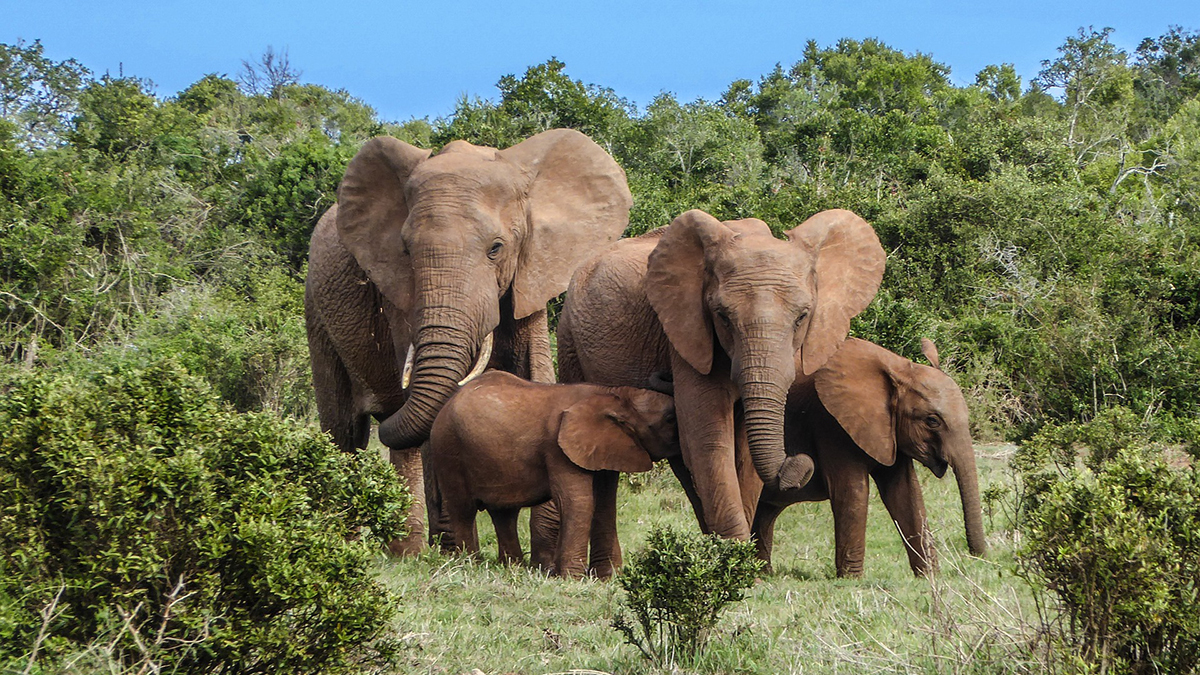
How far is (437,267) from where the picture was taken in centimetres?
783

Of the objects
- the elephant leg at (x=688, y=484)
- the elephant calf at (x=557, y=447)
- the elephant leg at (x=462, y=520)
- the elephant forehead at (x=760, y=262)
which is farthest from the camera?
the elephant leg at (x=462, y=520)

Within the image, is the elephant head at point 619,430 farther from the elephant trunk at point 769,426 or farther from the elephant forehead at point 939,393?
the elephant forehead at point 939,393

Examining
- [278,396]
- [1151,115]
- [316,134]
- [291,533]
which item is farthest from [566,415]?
[1151,115]

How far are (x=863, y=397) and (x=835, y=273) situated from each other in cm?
73

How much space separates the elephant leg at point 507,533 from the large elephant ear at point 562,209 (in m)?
1.22

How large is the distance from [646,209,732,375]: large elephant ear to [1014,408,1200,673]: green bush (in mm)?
3006

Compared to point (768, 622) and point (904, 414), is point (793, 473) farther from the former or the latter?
point (768, 622)

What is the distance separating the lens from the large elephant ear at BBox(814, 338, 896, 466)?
797 cm

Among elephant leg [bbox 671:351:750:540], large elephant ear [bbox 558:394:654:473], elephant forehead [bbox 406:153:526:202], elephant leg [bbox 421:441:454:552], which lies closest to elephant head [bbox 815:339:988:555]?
elephant leg [bbox 671:351:750:540]

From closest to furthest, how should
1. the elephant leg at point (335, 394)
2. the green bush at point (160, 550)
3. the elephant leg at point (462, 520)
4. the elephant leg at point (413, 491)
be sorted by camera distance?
the green bush at point (160, 550), the elephant leg at point (462, 520), the elephant leg at point (413, 491), the elephant leg at point (335, 394)

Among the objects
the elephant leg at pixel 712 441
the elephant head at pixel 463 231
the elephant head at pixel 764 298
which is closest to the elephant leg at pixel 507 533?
the elephant head at pixel 463 231

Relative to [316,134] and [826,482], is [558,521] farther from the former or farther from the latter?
[316,134]

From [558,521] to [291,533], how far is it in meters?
4.24

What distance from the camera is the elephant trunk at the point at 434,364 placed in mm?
7812
